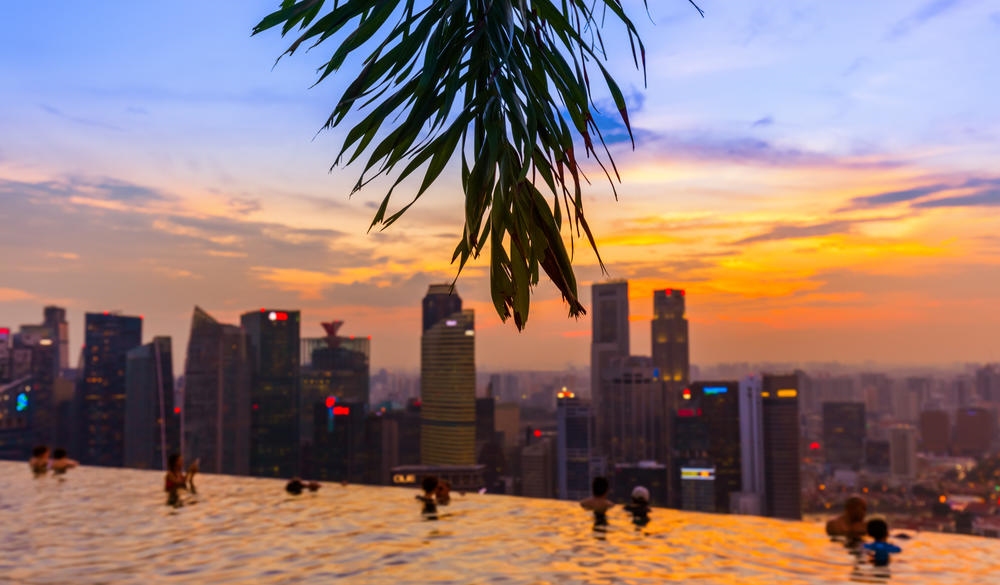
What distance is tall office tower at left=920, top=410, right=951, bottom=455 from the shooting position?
449ft

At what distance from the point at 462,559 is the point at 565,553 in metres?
1.82

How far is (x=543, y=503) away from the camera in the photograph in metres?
20.5

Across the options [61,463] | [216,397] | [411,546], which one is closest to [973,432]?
[216,397]

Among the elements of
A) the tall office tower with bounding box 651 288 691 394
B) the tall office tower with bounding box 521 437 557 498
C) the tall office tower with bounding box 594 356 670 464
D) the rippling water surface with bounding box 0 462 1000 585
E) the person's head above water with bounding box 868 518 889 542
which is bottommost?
the tall office tower with bounding box 521 437 557 498

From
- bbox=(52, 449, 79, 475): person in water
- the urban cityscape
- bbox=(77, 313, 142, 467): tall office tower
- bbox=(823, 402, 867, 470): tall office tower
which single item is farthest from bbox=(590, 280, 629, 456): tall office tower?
bbox=(52, 449, 79, 475): person in water

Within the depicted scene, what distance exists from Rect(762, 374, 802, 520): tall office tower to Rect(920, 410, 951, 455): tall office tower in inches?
928

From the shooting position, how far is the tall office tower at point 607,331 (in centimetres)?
15488

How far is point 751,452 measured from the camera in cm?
12475

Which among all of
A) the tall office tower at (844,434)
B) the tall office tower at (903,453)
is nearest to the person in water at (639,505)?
the tall office tower at (903,453)

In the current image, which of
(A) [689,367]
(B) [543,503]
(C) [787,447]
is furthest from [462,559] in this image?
(A) [689,367]

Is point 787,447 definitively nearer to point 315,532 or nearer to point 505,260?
point 315,532

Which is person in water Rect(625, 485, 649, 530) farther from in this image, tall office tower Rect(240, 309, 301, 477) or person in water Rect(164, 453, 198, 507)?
tall office tower Rect(240, 309, 301, 477)

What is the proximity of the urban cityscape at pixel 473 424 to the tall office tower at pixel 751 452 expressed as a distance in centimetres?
35

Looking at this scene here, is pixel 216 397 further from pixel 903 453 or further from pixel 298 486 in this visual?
pixel 298 486
